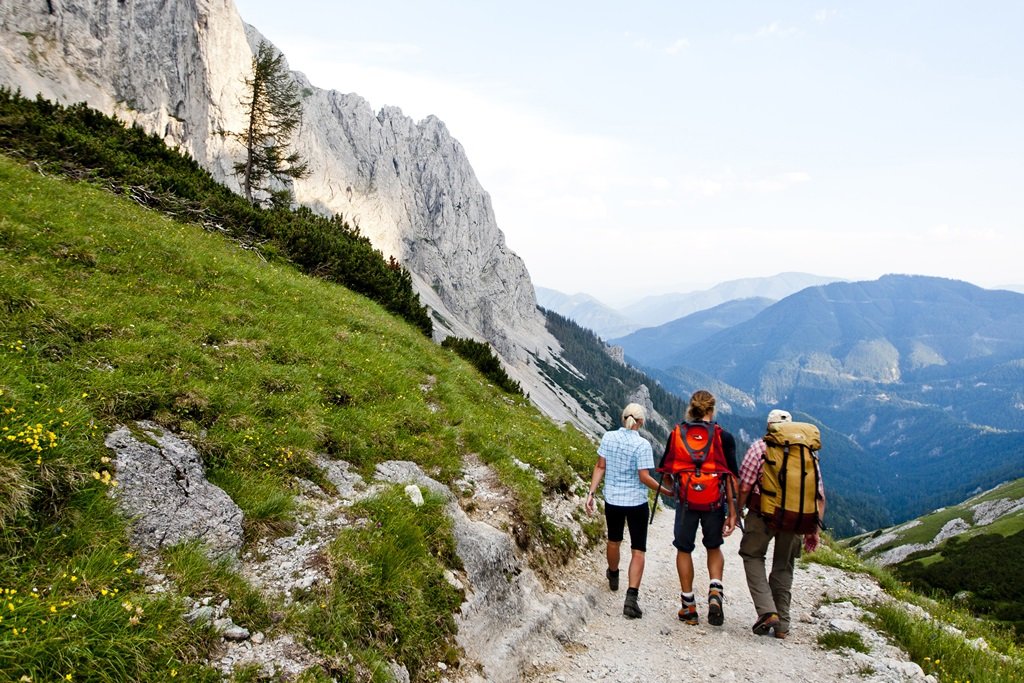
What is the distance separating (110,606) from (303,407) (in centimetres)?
530

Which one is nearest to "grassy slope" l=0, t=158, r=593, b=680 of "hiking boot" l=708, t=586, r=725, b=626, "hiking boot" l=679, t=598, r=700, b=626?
"hiking boot" l=679, t=598, r=700, b=626

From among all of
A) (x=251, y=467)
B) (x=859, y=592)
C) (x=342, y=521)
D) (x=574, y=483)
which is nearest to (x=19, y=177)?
(x=251, y=467)

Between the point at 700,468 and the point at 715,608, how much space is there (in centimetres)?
267

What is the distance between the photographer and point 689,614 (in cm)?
912

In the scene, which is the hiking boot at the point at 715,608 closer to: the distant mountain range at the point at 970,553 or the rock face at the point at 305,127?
the rock face at the point at 305,127

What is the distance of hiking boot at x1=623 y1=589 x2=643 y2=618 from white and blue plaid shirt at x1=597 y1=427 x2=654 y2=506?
6.12 ft

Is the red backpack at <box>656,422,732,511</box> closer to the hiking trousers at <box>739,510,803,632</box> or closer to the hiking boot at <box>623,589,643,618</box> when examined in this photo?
the hiking trousers at <box>739,510,803,632</box>

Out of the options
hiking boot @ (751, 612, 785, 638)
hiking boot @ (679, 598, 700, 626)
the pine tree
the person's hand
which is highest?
the pine tree

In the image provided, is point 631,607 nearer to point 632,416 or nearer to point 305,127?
point 632,416

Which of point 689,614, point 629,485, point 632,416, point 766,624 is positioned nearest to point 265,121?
point 632,416

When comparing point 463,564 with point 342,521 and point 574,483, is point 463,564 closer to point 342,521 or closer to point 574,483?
point 342,521

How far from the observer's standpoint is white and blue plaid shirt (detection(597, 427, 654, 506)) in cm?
922

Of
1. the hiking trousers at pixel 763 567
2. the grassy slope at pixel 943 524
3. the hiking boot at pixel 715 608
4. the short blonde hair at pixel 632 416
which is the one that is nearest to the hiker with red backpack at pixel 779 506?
the hiking trousers at pixel 763 567

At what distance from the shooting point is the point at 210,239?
18438mm
